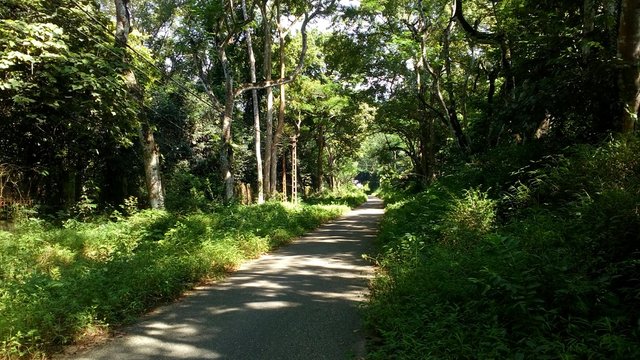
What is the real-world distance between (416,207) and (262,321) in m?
8.88

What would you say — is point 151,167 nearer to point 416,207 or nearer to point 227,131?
point 227,131

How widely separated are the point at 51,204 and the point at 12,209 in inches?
101

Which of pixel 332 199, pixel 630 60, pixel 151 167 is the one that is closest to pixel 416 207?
pixel 630 60

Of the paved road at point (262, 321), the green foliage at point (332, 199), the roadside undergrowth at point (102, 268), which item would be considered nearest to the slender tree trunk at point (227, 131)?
the roadside undergrowth at point (102, 268)

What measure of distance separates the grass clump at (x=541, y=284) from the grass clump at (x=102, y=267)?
3.48 metres

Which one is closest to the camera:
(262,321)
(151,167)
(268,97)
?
(262,321)

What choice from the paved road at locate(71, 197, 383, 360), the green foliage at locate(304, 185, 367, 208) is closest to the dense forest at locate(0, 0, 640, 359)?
the paved road at locate(71, 197, 383, 360)

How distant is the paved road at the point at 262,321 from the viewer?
15.3 feet

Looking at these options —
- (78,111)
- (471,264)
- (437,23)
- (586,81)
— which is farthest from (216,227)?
(437,23)

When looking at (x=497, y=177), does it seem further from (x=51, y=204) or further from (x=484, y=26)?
(x=51, y=204)

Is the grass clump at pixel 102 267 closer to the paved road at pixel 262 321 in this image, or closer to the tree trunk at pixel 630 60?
the paved road at pixel 262 321

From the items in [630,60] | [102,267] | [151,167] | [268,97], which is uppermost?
[268,97]

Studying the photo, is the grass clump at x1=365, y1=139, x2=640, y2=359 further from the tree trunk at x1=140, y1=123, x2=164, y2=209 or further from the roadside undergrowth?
the tree trunk at x1=140, y1=123, x2=164, y2=209

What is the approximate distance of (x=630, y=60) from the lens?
6492 mm
